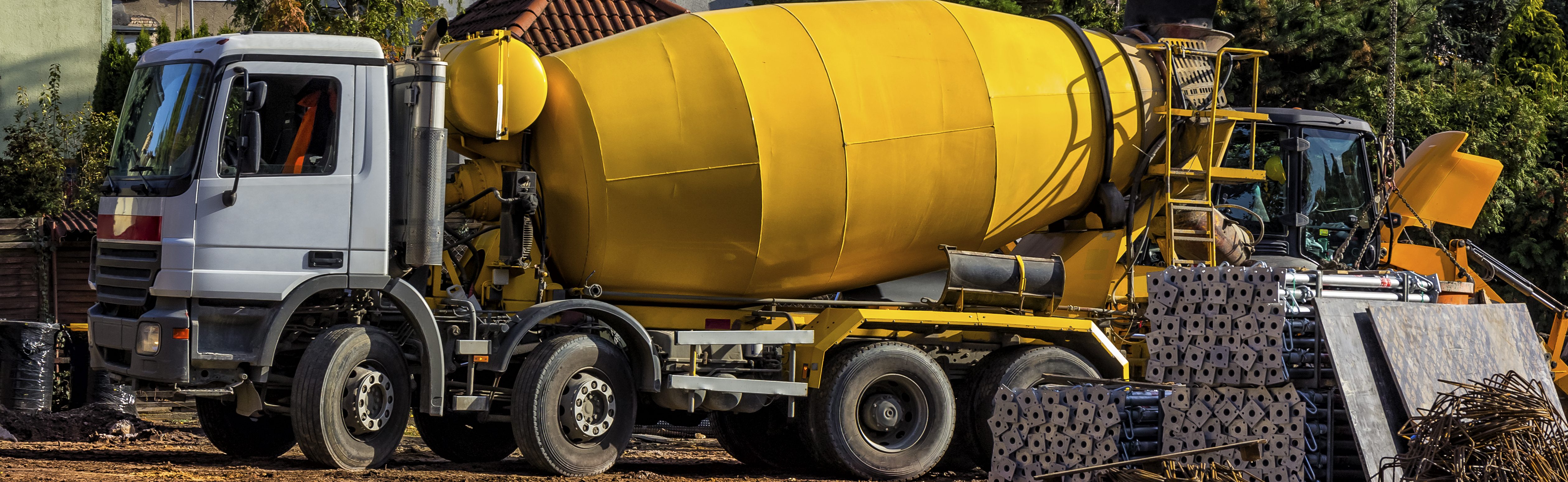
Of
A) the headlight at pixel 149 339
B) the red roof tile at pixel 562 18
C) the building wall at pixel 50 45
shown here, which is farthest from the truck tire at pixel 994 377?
the building wall at pixel 50 45

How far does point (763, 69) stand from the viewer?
901 centimetres

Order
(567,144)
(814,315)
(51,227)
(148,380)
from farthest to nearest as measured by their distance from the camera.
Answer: (51,227)
(814,315)
(567,144)
(148,380)

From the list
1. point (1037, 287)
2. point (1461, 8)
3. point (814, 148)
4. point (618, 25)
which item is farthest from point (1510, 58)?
point (814, 148)

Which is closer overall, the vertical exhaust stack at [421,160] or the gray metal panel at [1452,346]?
the gray metal panel at [1452,346]

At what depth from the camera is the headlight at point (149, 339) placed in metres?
7.85

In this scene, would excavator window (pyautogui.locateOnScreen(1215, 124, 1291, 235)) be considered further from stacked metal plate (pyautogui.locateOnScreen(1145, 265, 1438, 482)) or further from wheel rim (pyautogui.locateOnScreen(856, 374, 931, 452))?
stacked metal plate (pyautogui.locateOnScreen(1145, 265, 1438, 482))

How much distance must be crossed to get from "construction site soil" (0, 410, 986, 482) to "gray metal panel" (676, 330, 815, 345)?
2.86 feet

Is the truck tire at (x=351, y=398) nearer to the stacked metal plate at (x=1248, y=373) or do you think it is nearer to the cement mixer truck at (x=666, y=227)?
the cement mixer truck at (x=666, y=227)

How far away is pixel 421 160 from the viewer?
8320mm

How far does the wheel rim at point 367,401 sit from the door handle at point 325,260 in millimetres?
589

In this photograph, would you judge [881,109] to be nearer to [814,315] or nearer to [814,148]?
[814,148]

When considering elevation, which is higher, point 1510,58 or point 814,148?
point 1510,58

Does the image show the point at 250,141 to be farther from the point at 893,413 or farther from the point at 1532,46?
the point at 1532,46

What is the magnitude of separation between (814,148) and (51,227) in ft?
28.2
